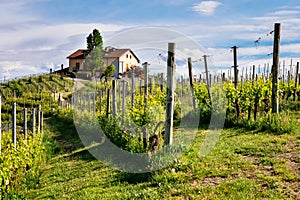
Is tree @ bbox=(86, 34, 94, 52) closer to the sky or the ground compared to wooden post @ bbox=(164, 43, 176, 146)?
closer to the sky

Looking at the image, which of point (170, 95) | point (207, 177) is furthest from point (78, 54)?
point (207, 177)

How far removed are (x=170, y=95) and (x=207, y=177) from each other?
6.20 ft

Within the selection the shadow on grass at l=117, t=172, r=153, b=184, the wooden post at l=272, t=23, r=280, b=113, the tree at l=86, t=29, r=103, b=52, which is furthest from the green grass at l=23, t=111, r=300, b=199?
the tree at l=86, t=29, r=103, b=52

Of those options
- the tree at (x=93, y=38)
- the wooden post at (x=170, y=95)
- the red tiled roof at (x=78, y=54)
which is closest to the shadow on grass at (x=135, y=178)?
the wooden post at (x=170, y=95)

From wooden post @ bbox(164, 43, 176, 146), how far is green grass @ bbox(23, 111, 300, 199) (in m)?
0.53

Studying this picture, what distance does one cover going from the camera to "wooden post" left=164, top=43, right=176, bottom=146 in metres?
7.06

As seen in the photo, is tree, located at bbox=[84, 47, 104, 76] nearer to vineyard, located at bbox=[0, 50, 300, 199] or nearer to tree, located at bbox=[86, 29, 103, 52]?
vineyard, located at bbox=[0, 50, 300, 199]

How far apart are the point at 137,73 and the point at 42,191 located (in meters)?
9.17

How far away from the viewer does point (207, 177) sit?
5.94 meters

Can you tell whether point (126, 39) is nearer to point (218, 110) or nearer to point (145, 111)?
point (145, 111)

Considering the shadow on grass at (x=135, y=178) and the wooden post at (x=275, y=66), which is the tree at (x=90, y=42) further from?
the shadow on grass at (x=135, y=178)

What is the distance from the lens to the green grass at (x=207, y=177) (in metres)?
5.28

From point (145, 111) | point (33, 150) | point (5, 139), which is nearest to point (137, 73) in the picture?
point (145, 111)

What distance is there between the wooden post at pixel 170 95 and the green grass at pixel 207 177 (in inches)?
20.8
